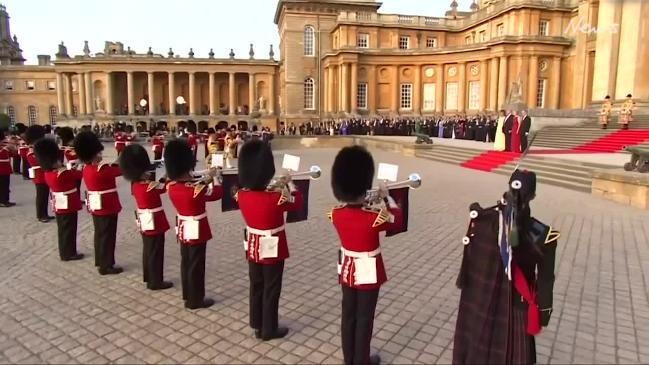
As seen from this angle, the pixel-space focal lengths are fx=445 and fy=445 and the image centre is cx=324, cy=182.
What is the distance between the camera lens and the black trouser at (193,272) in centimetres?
488

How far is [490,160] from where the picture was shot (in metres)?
17.8

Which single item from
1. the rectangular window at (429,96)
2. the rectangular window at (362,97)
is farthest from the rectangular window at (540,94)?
the rectangular window at (362,97)

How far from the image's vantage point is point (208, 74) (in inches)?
2549

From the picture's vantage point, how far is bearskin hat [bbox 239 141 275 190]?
4133mm

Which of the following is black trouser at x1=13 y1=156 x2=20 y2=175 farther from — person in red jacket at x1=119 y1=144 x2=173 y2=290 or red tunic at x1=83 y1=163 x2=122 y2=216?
person in red jacket at x1=119 y1=144 x2=173 y2=290

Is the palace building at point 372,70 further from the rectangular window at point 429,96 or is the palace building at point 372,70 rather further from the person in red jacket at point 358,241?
the person in red jacket at point 358,241

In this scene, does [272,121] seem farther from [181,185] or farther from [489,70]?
[181,185]

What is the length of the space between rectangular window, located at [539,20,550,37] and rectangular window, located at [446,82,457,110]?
367 inches

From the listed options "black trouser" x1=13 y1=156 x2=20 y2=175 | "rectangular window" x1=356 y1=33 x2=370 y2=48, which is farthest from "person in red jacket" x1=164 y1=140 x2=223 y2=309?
"rectangular window" x1=356 y1=33 x2=370 y2=48

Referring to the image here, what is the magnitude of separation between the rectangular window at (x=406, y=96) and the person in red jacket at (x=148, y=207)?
1700 inches

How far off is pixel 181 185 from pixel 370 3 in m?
52.9

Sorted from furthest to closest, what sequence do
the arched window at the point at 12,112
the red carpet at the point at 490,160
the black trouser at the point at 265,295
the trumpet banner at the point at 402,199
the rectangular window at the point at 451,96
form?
1. the arched window at the point at 12,112
2. the rectangular window at the point at 451,96
3. the red carpet at the point at 490,160
4. the black trouser at the point at 265,295
5. the trumpet banner at the point at 402,199

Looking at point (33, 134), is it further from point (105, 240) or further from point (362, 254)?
point (362, 254)

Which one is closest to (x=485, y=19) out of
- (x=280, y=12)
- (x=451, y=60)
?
(x=451, y=60)
